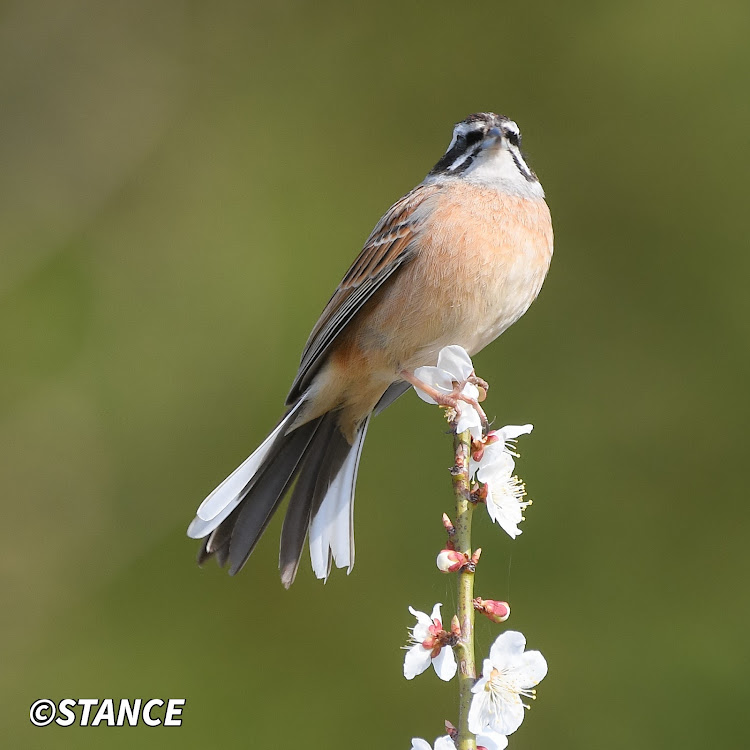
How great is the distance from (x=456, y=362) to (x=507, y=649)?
0.88 meters

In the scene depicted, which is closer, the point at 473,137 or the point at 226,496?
the point at 226,496

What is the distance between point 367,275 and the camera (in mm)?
3887

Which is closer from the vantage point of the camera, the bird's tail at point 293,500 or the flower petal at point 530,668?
the flower petal at point 530,668

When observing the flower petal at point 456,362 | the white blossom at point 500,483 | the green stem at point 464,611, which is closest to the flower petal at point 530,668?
the green stem at point 464,611

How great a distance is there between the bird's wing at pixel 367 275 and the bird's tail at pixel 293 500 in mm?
175

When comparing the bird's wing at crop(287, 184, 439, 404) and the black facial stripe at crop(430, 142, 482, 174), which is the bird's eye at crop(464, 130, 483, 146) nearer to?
the black facial stripe at crop(430, 142, 482, 174)

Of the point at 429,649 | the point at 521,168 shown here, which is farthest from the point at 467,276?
the point at 429,649

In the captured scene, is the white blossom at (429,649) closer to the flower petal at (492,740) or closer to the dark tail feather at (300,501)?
the flower petal at (492,740)

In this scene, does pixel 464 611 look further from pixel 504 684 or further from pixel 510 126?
pixel 510 126

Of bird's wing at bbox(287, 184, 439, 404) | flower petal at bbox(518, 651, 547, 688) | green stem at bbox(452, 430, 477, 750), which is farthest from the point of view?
bird's wing at bbox(287, 184, 439, 404)

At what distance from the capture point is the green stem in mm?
1818

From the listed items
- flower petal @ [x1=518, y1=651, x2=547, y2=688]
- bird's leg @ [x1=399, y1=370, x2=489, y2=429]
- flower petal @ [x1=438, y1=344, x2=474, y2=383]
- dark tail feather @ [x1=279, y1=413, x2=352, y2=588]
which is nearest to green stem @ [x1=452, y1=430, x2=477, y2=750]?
flower petal @ [x1=518, y1=651, x2=547, y2=688]

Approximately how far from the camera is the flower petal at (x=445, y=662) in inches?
79.2

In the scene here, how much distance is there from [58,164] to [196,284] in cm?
122
